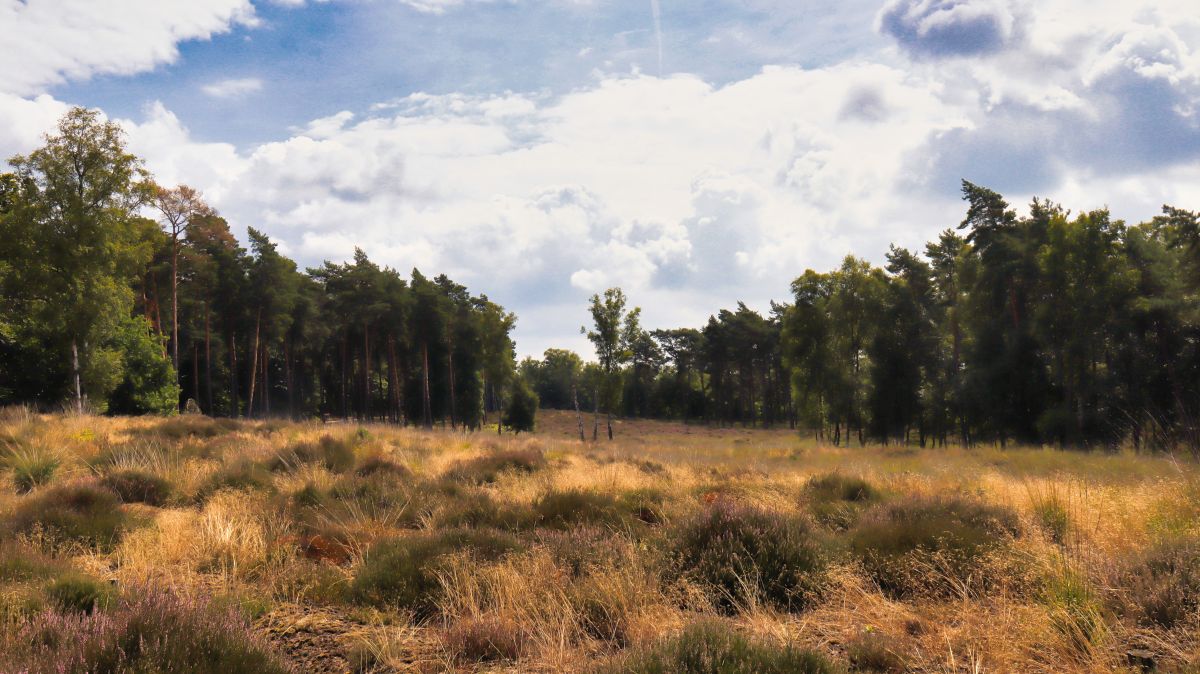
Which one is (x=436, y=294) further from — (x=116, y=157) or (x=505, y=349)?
(x=116, y=157)

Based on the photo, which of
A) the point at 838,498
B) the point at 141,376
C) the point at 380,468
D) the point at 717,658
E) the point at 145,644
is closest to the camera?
the point at 145,644

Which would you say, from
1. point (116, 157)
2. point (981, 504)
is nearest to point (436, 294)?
point (116, 157)

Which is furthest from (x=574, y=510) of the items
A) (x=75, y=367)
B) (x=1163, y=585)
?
(x=75, y=367)

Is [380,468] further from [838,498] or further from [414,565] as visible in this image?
[838,498]

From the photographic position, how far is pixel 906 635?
14.6ft

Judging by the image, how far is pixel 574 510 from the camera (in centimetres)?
841

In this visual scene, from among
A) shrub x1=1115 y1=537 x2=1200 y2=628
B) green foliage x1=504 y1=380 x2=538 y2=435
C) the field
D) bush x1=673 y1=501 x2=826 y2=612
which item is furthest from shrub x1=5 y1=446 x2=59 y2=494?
green foliage x1=504 y1=380 x2=538 y2=435

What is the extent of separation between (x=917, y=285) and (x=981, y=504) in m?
45.4

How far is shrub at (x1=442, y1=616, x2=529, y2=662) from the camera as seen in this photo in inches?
168

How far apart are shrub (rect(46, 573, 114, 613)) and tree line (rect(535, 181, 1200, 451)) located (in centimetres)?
2970

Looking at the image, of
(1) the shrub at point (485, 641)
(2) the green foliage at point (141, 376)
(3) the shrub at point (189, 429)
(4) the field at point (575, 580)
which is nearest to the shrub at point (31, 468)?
(4) the field at point (575, 580)

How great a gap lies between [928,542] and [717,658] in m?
3.88

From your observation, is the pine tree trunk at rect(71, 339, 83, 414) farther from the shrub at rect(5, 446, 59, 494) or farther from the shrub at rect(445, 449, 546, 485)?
the shrub at rect(445, 449, 546, 485)

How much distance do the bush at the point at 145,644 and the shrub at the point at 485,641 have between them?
121 centimetres
